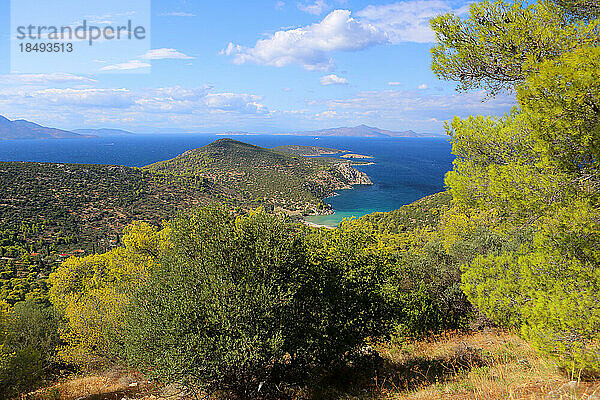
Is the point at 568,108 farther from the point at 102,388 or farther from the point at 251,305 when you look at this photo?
the point at 102,388

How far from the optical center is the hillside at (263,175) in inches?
5655

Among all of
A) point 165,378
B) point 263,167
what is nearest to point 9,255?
point 165,378

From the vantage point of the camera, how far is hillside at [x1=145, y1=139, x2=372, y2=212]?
14362 centimetres

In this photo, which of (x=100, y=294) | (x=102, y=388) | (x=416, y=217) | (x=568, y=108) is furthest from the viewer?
(x=416, y=217)

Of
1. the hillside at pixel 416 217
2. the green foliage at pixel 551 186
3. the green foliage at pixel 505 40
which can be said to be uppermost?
the green foliage at pixel 505 40

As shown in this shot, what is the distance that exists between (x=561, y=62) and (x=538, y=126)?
115cm

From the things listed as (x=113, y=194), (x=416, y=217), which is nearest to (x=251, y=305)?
(x=416, y=217)

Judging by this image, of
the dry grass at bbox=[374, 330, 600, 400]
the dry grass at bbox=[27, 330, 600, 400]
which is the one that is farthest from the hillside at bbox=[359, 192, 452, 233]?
the dry grass at bbox=[27, 330, 600, 400]

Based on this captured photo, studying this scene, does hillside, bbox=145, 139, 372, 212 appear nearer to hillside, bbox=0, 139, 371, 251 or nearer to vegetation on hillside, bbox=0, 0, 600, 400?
hillside, bbox=0, 139, 371, 251

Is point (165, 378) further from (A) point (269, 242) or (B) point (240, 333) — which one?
(A) point (269, 242)

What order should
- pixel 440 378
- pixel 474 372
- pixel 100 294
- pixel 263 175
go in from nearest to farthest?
1. pixel 474 372
2. pixel 440 378
3. pixel 100 294
4. pixel 263 175

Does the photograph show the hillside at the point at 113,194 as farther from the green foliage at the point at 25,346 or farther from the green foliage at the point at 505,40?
the green foliage at the point at 505,40

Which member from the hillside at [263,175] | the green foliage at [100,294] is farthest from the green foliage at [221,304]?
the hillside at [263,175]

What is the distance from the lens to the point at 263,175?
167250 millimetres
